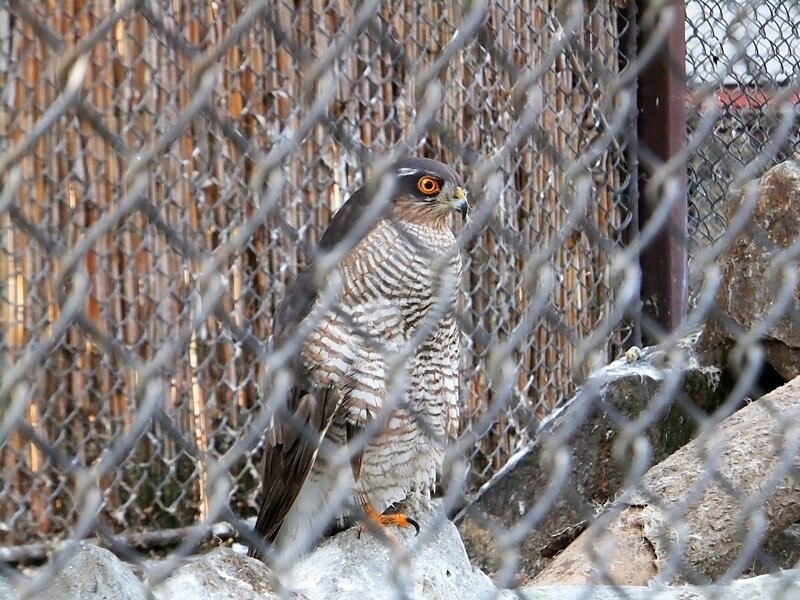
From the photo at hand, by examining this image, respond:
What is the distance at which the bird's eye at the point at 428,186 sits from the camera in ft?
9.43

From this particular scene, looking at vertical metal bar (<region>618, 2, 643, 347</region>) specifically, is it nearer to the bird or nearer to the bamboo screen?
the bamboo screen

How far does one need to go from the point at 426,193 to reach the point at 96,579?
4.95ft

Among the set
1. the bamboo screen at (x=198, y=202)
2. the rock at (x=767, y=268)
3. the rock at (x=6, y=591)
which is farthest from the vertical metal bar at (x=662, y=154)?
the rock at (x=6, y=591)

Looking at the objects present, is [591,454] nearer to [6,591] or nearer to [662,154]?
[662,154]

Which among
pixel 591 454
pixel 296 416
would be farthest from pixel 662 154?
pixel 296 416

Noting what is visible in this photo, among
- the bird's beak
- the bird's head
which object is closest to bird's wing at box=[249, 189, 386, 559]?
the bird's head

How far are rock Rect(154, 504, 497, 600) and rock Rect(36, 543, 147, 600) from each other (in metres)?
0.10

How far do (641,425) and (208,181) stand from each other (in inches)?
108

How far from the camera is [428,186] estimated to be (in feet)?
9.48

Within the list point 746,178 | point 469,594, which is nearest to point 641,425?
point 746,178

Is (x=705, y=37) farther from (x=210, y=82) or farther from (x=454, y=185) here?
(x=210, y=82)

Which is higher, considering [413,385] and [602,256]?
[602,256]

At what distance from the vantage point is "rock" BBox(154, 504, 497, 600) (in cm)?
203

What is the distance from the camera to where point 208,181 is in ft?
12.7
